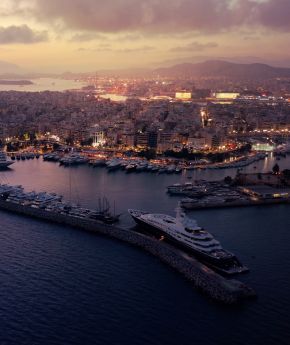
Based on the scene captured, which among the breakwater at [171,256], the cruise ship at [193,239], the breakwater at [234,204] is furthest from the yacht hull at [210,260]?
the breakwater at [234,204]

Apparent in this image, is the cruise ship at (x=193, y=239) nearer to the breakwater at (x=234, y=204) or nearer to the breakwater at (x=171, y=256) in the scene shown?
the breakwater at (x=171, y=256)

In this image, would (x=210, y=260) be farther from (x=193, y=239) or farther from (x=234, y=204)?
(x=234, y=204)

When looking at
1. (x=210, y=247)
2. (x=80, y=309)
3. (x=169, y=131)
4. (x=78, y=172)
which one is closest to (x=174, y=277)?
(x=210, y=247)

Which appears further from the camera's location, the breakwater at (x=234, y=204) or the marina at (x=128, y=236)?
the breakwater at (x=234, y=204)

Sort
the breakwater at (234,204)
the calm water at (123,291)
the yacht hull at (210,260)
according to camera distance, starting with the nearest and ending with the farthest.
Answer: the calm water at (123,291) → the yacht hull at (210,260) → the breakwater at (234,204)

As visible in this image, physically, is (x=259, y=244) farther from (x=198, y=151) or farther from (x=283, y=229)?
(x=198, y=151)

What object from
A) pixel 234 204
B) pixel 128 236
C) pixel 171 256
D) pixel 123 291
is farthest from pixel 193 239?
pixel 234 204
